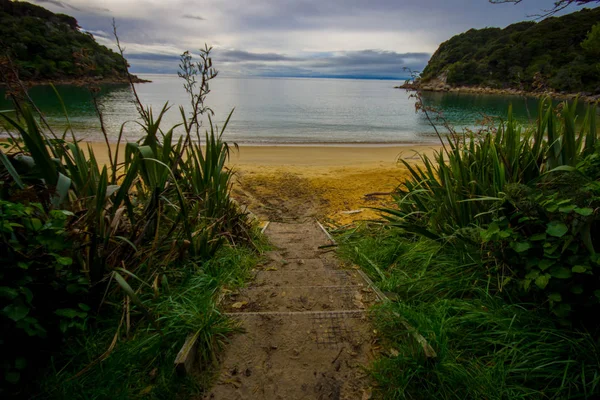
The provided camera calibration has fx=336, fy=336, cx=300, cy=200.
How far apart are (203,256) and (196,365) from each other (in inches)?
45.1

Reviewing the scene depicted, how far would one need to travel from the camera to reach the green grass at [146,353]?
1610 mm

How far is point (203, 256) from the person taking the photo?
286 cm

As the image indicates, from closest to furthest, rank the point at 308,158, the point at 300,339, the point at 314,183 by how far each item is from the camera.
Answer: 1. the point at 300,339
2. the point at 314,183
3. the point at 308,158

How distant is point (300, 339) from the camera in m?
2.06

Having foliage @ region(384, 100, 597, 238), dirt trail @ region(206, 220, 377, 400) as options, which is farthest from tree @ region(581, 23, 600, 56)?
dirt trail @ region(206, 220, 377, 400)

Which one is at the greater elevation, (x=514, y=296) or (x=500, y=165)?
(x=500, y=165)

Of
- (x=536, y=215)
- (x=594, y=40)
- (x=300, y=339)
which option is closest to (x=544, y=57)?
(x=594, y=40)

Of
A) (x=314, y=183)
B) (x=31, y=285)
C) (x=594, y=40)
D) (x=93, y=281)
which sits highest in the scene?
(x=594, y=40)

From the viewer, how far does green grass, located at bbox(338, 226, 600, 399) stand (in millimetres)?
1630

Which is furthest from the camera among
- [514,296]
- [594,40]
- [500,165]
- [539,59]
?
[539,59]

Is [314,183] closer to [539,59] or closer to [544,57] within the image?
[544,57]

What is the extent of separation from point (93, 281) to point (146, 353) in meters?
0.55

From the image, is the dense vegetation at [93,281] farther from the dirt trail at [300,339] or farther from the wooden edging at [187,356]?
the dirt trail at [300,339]

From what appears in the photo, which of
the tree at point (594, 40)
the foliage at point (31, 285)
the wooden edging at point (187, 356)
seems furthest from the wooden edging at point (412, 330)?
the tree at point (594, 40)
